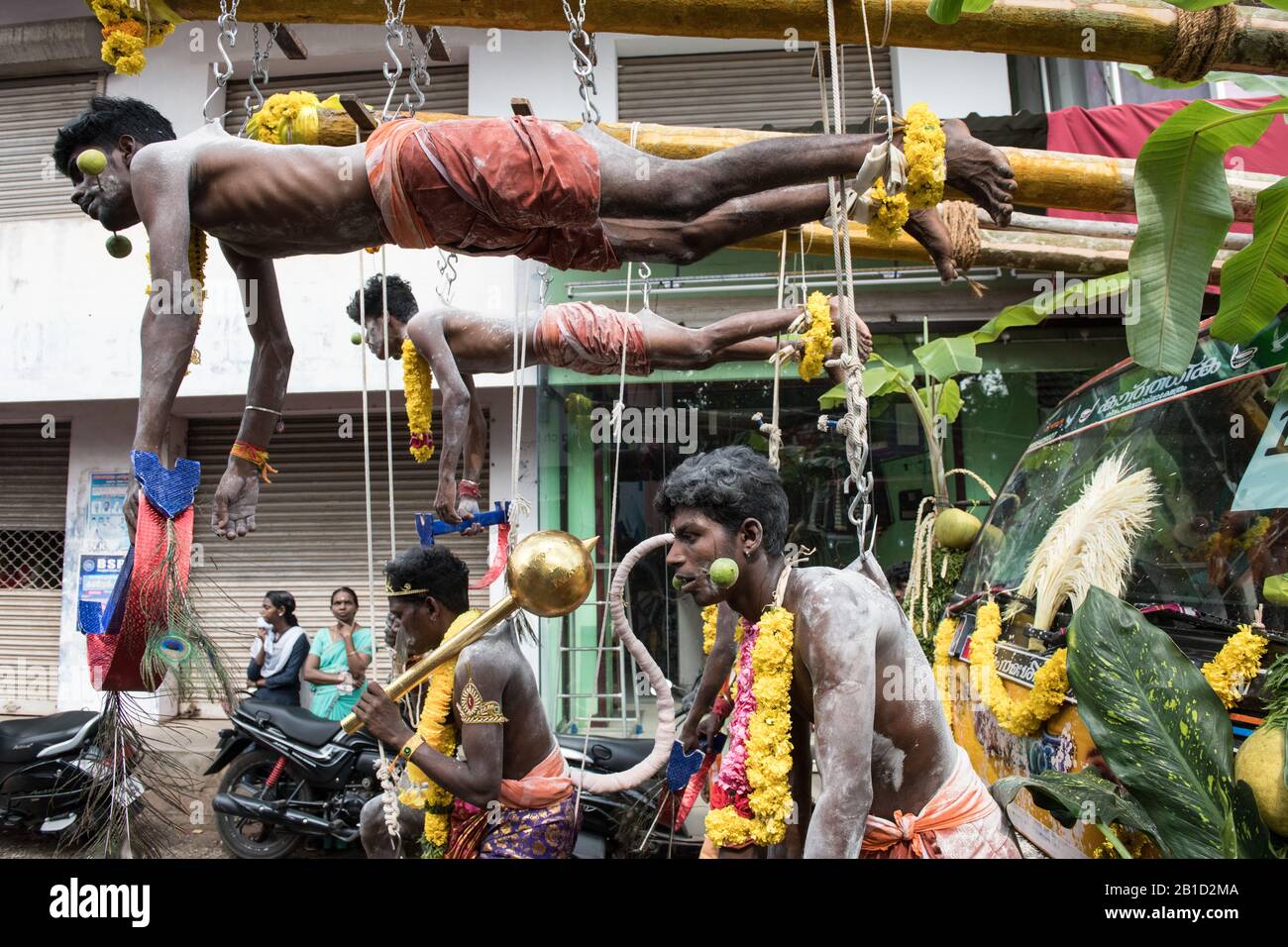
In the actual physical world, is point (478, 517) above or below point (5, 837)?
above

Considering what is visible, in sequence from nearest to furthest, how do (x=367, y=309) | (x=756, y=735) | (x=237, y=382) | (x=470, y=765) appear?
(x=756, y=735)
(x=470, y=765)
(x=367, y=309)
(x=237, y=382)

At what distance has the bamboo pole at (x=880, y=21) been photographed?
9.17 feet

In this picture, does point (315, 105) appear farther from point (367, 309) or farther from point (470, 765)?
point (470, 765)

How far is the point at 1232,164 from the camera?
236 inches

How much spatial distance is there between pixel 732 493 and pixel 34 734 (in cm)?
549

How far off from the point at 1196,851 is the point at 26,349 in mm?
9234

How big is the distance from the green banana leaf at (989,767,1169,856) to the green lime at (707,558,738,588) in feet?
2.93

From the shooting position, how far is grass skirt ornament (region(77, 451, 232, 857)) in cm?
196

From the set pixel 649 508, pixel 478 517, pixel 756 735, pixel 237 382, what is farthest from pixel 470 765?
pixel 237 382

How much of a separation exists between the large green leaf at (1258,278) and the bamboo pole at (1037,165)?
77 cm

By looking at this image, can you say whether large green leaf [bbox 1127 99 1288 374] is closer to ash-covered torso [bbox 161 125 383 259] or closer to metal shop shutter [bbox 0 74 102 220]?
ash-covered torso [bbox 161 125 383 259]

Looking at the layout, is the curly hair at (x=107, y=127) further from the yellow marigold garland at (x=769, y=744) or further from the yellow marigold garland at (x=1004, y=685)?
the yellow marigold garland at (x=1004, y=685)

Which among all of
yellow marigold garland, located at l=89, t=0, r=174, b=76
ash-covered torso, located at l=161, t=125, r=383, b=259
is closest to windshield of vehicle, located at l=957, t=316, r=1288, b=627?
ash-covered torso, located at l=161, t=125, r=383, b=259

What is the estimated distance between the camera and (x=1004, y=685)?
3.26 meters
